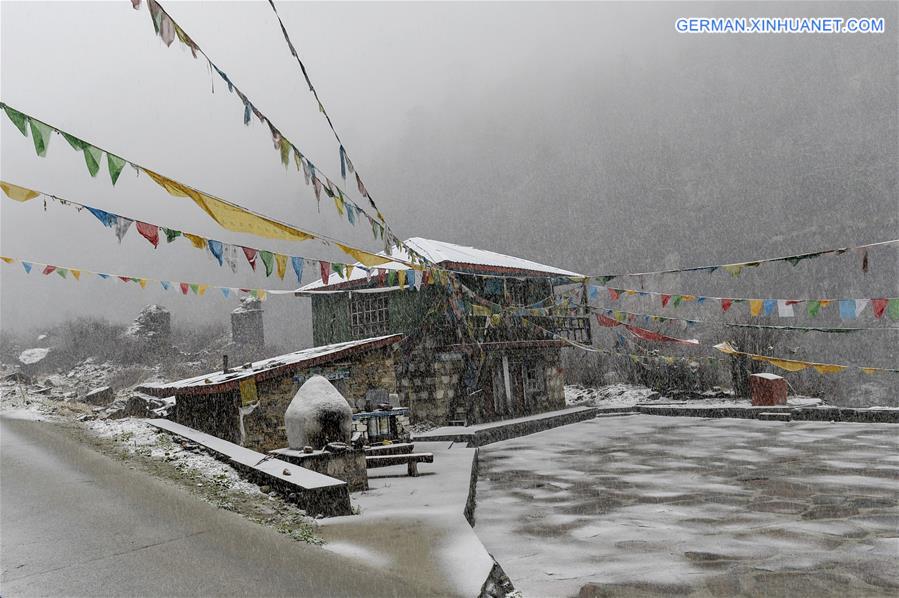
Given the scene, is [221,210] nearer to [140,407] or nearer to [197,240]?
[197,240]

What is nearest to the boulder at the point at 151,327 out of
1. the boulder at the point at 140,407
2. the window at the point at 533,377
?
the boulder at the point at 140,407

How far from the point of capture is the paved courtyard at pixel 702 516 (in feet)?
19.5

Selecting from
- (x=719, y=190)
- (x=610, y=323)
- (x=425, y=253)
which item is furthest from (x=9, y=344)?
(x=719, y=190)

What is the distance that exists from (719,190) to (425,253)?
108 meters

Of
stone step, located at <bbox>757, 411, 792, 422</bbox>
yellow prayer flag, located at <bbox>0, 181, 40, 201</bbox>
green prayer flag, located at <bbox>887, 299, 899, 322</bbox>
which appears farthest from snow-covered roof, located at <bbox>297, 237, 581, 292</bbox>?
yellow prayer flag, located at <bbox>0, 181, 40, 201</bbox>

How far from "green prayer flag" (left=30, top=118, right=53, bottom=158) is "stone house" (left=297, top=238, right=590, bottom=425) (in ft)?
47.5

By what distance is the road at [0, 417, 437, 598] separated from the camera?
4641 mm

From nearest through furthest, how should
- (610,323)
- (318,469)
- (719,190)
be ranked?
(318,469) → (610,323) → (719,190)

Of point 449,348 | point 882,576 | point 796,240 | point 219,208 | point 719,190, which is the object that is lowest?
point 882,576

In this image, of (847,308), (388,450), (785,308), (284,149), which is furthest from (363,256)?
(785,308)

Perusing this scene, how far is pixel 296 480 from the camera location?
8.02m

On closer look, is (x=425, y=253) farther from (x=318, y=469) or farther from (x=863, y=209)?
(x=863, y=209)

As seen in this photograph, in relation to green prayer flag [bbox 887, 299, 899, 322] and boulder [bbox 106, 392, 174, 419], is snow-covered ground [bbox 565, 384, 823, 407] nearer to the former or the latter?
green prayer flag [bbox 887, 299, 899, 322]

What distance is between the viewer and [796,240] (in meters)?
88.9
